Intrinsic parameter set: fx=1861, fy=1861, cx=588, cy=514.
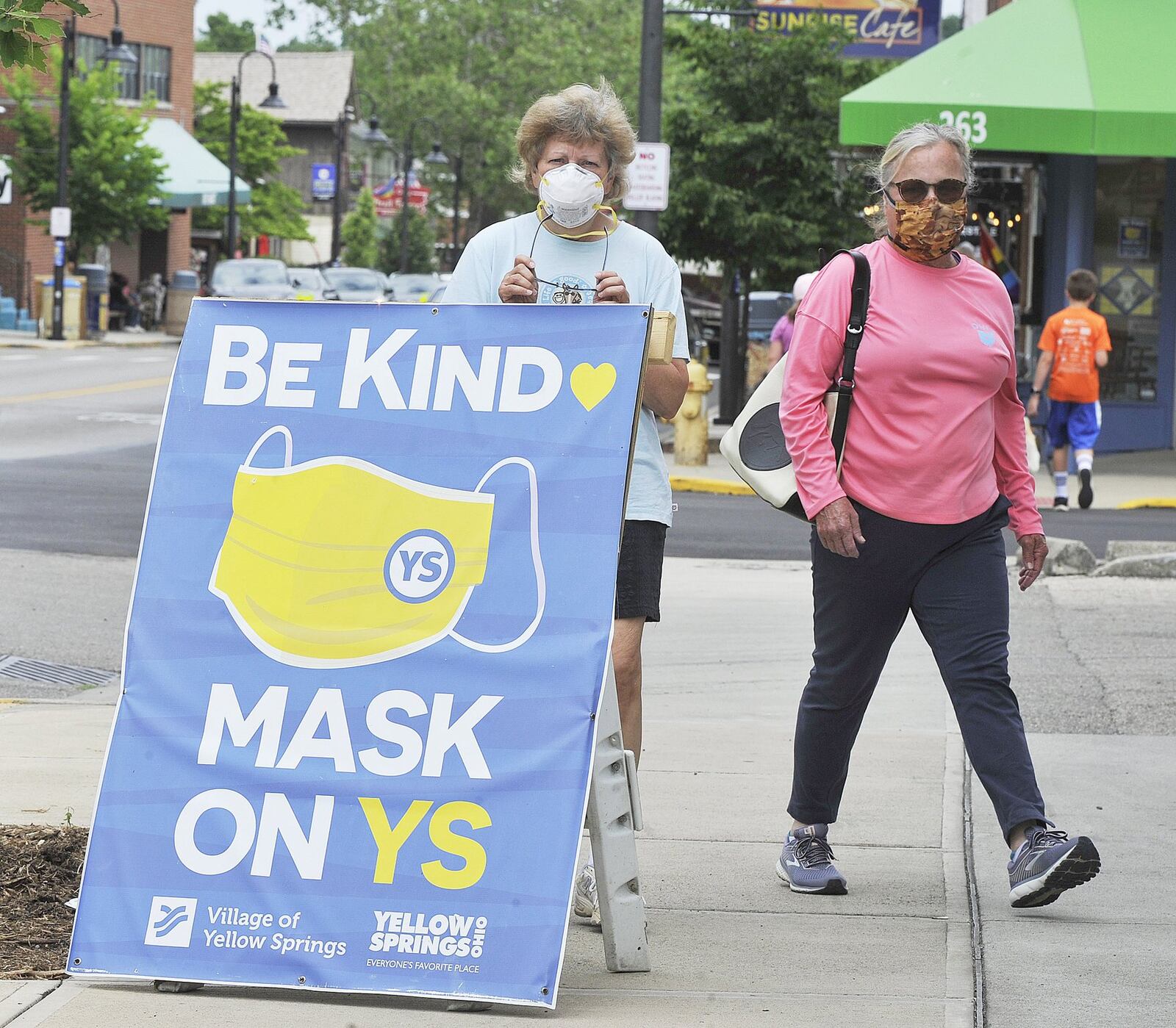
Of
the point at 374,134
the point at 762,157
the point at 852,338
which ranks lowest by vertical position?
the point at 852,338

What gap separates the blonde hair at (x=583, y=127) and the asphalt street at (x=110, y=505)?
7849 millimetres

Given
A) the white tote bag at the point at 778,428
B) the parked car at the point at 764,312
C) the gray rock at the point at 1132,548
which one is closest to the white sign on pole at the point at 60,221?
the parked car at the point at 764,312

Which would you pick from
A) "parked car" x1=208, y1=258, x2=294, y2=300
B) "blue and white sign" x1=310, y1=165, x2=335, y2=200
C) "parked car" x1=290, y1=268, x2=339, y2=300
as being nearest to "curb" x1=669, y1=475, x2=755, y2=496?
"parked car" x1=208, y1=258, x2=294, y2=300

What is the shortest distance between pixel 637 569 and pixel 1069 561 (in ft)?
24.6

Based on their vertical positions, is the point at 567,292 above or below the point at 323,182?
below

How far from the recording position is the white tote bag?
4.59 m

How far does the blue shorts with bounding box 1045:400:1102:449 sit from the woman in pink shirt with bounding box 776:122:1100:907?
1123cm

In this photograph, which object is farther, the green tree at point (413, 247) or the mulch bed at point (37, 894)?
the green tree at point (413, 247)

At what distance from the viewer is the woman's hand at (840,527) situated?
14.9 ft

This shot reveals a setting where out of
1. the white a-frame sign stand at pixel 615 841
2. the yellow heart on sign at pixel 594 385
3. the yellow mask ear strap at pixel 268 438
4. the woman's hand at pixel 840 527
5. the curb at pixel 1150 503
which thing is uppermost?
the yellow heart on sign at pixel 594 385

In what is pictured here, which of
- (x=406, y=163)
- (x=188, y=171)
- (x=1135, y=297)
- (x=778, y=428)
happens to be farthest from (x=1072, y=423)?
(x=406, y=163)

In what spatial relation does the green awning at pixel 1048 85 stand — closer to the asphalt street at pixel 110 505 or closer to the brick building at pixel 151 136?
the asphalt street at pixel 110 505

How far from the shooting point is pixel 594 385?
4.11m

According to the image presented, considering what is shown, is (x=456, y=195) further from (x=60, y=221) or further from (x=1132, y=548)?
(x=1132, y=548)
